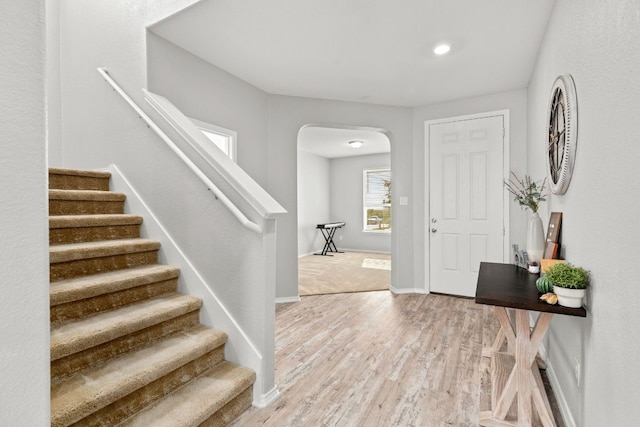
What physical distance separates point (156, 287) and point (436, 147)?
140 inches

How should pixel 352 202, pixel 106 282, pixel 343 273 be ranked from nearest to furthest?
pixel 106 282 < pixel 343 273 < pixel 352 202

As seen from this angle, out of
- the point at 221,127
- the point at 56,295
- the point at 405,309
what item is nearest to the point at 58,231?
the point at 56,295

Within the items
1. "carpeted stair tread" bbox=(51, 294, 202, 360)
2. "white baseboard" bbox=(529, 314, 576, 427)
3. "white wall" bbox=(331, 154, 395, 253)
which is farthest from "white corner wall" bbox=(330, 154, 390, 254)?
"carpeted stair tread" bbox=(51, 294, 202, 360)

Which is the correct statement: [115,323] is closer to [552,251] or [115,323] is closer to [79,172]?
[79,172]

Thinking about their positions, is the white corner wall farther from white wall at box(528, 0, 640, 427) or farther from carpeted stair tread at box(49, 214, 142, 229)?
carpeted stair tread at box(49, 214, 142, 229)

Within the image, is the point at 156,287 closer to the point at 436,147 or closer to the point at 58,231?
the point at 58,231

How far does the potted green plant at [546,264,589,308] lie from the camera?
1435mm

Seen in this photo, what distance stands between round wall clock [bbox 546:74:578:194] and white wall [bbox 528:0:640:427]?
0.16 feet

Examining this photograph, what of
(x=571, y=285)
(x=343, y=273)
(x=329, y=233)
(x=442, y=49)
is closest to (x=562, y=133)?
(x=571, y=285)

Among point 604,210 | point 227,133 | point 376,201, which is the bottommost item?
point 604,210

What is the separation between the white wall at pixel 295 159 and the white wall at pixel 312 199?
3.32m

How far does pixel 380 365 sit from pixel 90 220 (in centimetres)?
225

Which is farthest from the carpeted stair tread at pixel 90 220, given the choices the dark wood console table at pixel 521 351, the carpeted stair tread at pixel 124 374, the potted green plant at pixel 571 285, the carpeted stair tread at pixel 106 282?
the potted green plant at pixel 571 285

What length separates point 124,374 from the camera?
1.50m
